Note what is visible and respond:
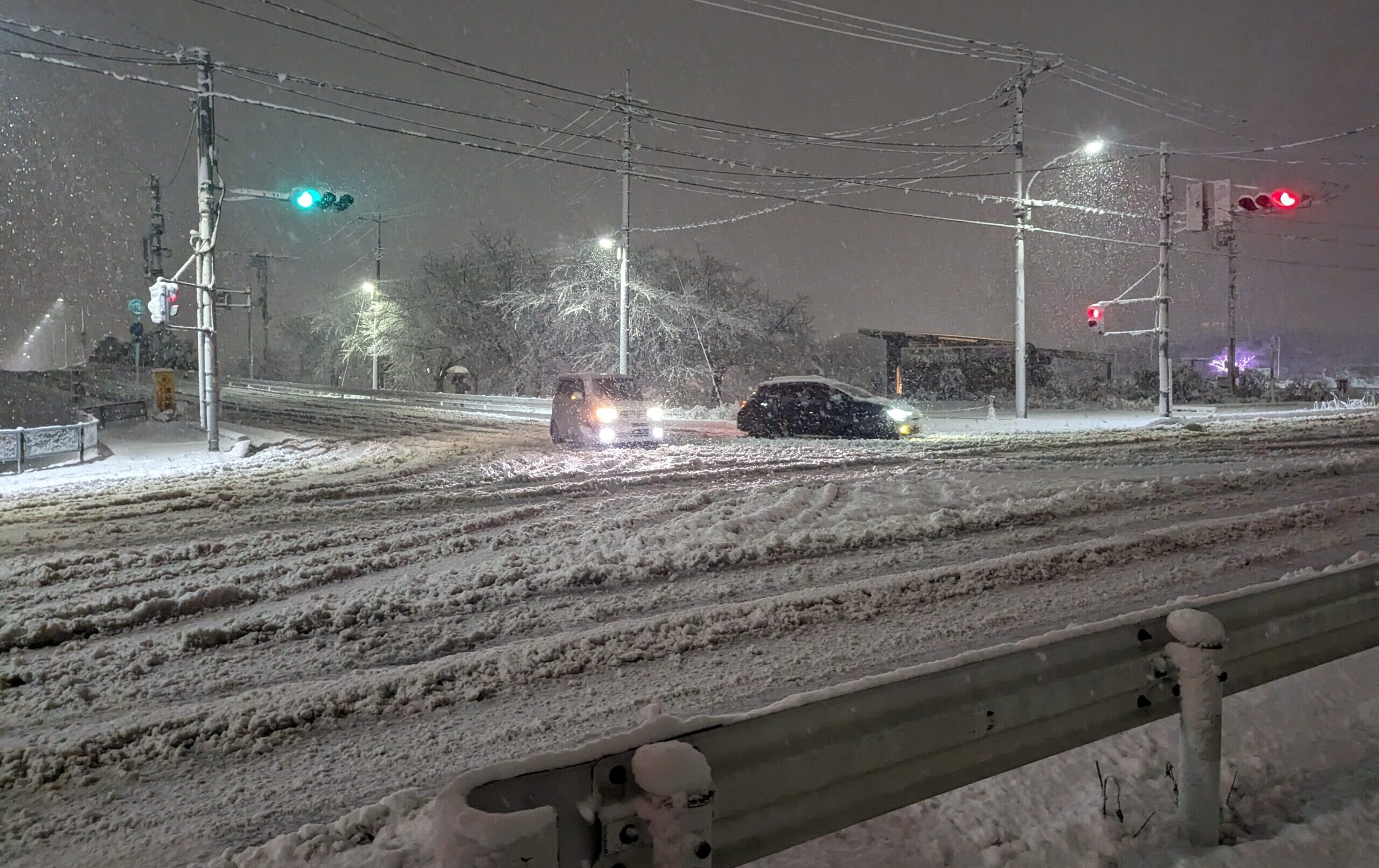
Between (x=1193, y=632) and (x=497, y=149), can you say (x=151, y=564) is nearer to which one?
(x=1193, y=632)

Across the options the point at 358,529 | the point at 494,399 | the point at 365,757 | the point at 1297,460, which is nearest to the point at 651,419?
the point at 358,529

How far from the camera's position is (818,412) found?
2191 centimetres

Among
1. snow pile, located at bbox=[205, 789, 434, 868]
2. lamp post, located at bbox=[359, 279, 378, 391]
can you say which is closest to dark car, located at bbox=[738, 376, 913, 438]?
snow pile, located at bbox=[205, 789, 434, 868]

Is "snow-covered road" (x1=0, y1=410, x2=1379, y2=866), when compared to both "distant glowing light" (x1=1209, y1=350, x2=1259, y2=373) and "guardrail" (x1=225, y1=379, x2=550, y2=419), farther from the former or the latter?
"distant glowing light" (x1=1209, y1=350, x2=1259, y2=373)

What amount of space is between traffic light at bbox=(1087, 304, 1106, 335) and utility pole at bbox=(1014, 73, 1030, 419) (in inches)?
133

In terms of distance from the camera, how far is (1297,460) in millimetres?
14094

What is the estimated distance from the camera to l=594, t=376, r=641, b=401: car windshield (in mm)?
19891

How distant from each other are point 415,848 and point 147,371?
77.8m

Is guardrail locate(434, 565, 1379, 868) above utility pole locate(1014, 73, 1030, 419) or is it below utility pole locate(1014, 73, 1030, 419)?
below

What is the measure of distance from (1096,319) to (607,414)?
1929 cm

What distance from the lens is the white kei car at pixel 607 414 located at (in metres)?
19.6

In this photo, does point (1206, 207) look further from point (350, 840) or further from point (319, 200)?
point (350, 840)

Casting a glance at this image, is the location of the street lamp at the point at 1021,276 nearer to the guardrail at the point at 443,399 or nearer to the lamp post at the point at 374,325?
the guardrail at the point at 443,399

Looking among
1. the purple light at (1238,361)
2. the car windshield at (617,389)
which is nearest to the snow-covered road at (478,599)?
the car windshield at (617,389)
